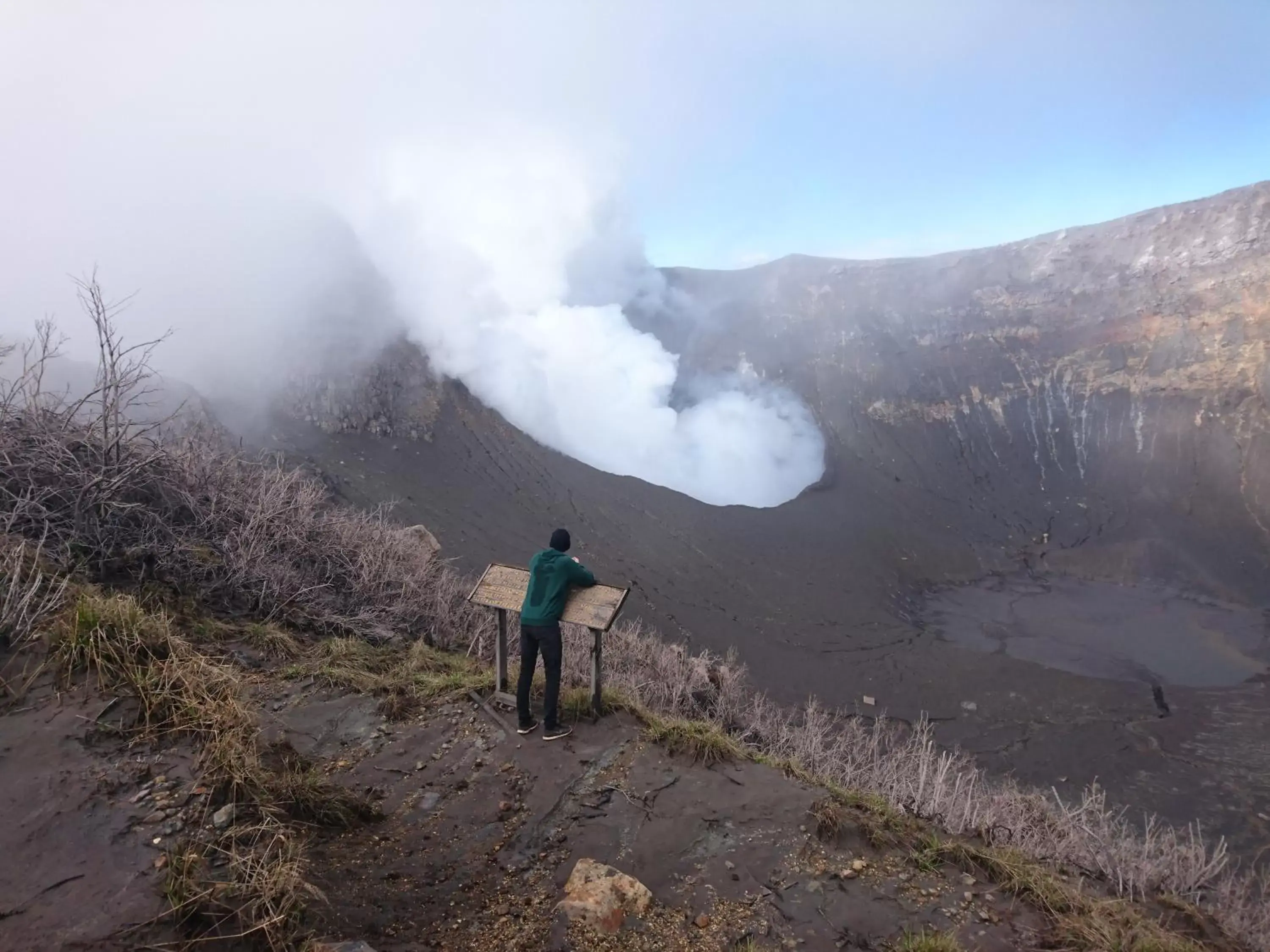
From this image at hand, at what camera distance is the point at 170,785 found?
2.96 m

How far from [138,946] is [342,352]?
26116 mm

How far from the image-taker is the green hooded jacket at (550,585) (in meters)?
4.95

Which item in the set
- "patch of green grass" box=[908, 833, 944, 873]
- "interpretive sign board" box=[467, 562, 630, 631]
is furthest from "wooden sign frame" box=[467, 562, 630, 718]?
"patch of green grass" box=[908, 833, 944, 873]

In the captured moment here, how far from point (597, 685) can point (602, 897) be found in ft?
6.57

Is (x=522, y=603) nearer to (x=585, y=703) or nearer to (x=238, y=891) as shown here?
(x=585, y=703)

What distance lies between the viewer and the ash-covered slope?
1716 centimetres

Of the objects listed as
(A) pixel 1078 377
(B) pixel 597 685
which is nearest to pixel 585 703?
(B) pixel 597 685

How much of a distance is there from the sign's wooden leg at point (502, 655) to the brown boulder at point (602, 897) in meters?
2.06

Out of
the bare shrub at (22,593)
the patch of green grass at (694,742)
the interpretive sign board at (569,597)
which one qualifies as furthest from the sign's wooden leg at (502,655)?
the bare shrub at (22,593)

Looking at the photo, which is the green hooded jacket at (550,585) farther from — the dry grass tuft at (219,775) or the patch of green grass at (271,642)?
the patch of green grass at (271,642)

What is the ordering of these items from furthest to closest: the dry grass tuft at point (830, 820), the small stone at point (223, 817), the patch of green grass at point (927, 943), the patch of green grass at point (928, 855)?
1. the dry grass tuft at point (830, 820)
2. the patch of green grass at point (928, 855)
3. the patch of green grass at point (927, 943)
4. the small stone at point (223, 817)

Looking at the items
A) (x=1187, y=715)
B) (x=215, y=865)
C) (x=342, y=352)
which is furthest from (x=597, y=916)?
(x=342, y=352)

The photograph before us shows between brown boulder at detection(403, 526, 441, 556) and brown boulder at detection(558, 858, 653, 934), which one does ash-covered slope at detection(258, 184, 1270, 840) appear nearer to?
brown boulder at detection(403, 526, 441, 556)

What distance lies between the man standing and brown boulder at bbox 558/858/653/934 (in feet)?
4.84
